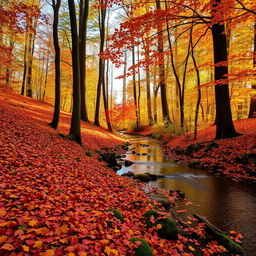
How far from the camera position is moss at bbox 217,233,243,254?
359cm

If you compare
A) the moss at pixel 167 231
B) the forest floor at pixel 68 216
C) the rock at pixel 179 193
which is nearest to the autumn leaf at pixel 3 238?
the forest floor at pixel 68 216

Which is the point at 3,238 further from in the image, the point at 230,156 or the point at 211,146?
the point at 211,146

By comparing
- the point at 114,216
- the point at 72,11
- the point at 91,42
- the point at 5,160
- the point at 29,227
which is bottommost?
the point at 114,216

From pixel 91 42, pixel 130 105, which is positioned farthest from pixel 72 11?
pixel 130 105

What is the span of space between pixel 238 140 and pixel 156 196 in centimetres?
630

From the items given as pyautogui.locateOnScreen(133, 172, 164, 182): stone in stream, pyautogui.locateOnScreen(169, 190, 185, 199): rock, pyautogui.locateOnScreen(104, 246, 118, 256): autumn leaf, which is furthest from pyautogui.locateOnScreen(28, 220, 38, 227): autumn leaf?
pyautogui.locateOnScreen(133, 172, 164, 182): stone in stream

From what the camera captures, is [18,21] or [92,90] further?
[92,90]

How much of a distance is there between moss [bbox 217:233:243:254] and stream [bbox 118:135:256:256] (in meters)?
0.16

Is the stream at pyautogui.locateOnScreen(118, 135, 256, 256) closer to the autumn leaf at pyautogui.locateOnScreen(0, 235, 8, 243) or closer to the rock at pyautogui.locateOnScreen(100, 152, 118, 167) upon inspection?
the rock at pyautogui.locateOnScreen(100, 152, 118, 167)

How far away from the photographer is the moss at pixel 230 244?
11.8 feet

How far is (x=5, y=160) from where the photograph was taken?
4.75 m

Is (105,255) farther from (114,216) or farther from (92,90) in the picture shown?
(92,90)

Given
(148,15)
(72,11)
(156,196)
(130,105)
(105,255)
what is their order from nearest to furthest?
(105,255) → (156,196) → (148,15) → (72,11) → (130,105)

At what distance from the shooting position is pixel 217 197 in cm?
608
